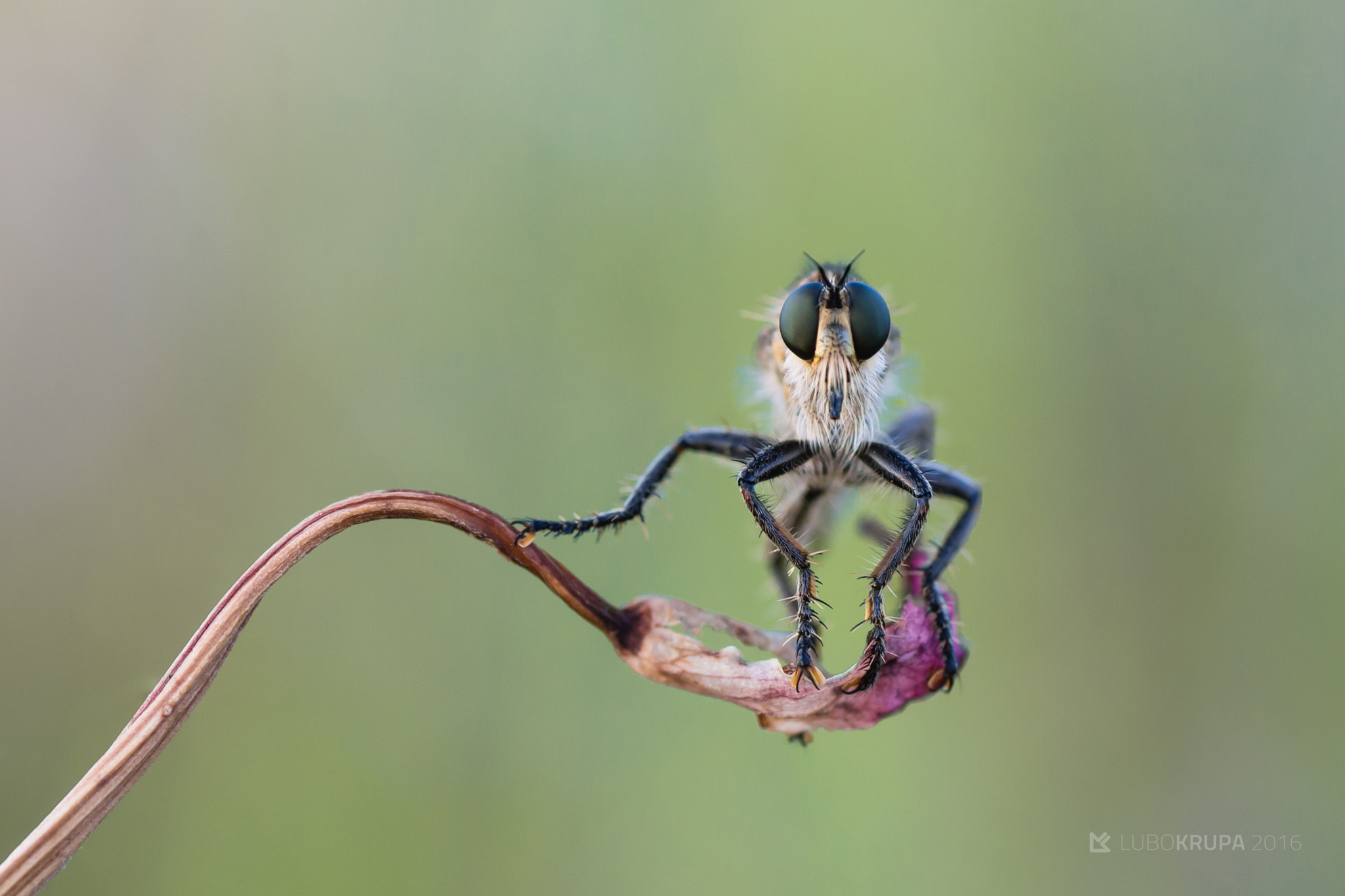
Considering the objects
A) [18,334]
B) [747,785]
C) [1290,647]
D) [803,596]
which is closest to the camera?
[803,596]

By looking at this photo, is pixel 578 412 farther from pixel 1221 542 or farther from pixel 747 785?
pixel 1221 542

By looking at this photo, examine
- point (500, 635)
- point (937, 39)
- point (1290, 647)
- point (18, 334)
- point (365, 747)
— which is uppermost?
point (937, 39)

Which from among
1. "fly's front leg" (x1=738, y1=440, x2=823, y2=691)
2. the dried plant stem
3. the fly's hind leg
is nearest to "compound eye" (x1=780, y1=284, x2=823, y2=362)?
"fly's front leg" (x1=738, y1=440, x2=823, y2=691)

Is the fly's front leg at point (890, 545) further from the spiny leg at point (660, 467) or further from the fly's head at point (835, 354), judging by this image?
the spiny leg at point (660, 467)

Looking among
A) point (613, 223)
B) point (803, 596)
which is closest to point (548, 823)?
point (803, 596)

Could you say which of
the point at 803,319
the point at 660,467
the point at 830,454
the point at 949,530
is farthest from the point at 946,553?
the point at 660,467

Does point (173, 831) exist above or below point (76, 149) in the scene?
below

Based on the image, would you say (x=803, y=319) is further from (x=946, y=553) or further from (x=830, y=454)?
(x=946, y=553)
